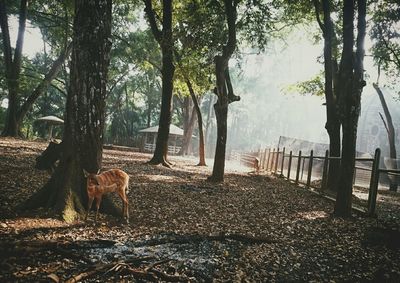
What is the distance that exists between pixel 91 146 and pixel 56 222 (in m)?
1.53

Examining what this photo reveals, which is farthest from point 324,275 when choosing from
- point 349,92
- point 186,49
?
point 186,49

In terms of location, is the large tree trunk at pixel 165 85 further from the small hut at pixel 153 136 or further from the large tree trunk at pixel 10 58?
the small hut at pixel 153 136

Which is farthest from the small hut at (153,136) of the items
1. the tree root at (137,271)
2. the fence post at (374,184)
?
the tree root at (137,271)

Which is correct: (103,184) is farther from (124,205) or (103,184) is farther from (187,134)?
(187,134)

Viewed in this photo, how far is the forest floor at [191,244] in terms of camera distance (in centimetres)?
378

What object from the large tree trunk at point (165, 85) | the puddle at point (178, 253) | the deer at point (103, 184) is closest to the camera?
the puddle at point (178, 253)

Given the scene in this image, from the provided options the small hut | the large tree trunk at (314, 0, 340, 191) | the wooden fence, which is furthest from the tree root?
the small hut

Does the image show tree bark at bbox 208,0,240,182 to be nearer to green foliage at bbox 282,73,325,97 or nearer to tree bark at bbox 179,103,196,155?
green foliage at bbox 282,73,325,97

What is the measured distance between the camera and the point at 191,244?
5.08 metres

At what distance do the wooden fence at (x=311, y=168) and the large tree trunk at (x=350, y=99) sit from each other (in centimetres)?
50

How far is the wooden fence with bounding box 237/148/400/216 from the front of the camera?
739 cm

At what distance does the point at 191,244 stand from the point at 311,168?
7828 millimetres

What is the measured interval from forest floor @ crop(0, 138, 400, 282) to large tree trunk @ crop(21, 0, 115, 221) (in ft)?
2.17

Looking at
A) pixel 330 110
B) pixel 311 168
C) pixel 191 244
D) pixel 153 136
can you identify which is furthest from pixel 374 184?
pixel 153 136
